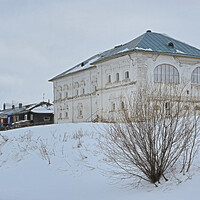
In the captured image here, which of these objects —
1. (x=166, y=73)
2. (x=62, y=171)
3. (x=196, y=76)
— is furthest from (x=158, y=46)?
(x=62, y=171)

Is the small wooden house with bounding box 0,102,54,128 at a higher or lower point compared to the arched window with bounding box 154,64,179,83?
lower

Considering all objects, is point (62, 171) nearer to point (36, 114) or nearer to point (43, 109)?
point (36, 114)

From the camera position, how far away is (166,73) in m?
34.5

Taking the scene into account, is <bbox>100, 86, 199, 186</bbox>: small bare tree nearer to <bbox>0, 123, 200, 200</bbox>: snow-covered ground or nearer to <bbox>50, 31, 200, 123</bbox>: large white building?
<bbox>0, 123, 200, 200</bbox>: snow-covered ground

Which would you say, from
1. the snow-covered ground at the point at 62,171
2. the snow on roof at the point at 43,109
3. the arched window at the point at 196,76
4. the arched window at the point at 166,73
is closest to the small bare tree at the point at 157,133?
the snow-covered ground at the point at 62,171

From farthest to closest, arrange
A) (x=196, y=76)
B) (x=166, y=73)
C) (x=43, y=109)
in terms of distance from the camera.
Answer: (x=43, y=109)
(x=196, y=76)
(x=166, y=73)

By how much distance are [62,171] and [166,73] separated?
871 inches

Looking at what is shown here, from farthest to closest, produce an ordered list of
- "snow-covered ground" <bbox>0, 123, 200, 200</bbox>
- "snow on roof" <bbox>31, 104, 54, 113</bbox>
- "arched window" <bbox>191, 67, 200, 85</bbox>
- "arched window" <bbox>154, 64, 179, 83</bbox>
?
"snow on roof" <bbox>31, 104, 54, 113</bbox> → "arched window" <bbox>191, 67, 200, 85</bbox> → "arched window" <bbox>154, 64, 179, 83</bbox> → "snow-covered ground" <bbox>0, 123, 200, 200</bbox>

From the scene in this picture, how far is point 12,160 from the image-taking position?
17047 millimetres

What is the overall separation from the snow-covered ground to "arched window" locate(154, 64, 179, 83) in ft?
52.8

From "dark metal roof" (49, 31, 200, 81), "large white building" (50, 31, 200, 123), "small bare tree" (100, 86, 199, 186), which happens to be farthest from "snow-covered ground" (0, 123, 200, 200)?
"dark metal roof" (49, 31, 200, 81)

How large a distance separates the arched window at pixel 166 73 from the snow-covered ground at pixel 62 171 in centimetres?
1610

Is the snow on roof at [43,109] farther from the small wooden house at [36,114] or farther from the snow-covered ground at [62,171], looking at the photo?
the snow-covered ground at [62,171]

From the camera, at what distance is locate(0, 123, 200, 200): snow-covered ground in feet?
32.7
